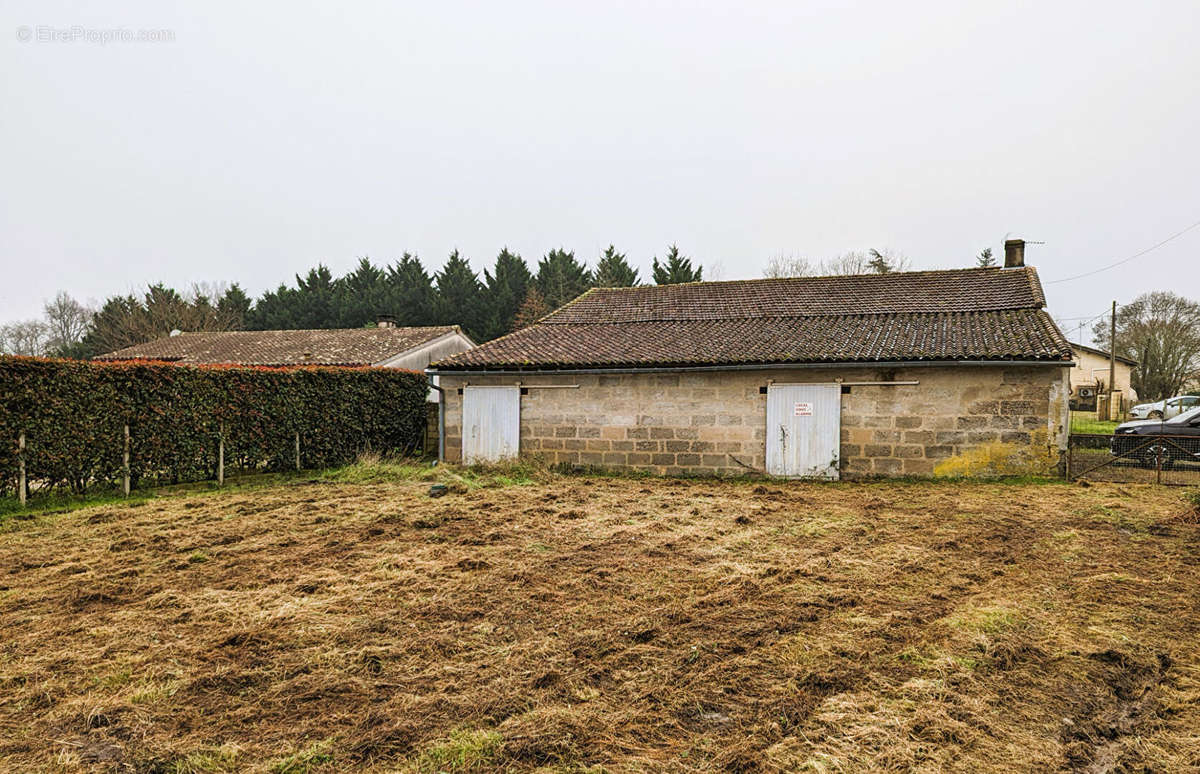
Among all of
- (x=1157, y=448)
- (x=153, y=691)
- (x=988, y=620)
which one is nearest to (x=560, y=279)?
(x=1157, y=448)

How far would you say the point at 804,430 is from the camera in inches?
498

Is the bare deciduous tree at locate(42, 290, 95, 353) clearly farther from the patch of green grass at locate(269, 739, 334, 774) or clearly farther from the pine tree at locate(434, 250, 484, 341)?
the patch of green grass at locate(269, 739, 334, 774)

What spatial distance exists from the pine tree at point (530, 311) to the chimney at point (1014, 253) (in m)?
27.0

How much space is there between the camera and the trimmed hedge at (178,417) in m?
8.78

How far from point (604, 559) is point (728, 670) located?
8.79 feet

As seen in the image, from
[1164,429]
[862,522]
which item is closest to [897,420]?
[862,522]

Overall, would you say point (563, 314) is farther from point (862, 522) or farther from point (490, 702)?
point (490, 702)

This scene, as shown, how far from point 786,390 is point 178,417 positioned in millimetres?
11205

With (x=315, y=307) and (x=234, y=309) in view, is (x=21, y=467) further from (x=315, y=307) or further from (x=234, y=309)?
(x=234, y=309)

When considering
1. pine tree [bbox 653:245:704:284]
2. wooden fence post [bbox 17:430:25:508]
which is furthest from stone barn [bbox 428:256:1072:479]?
pine tree [bbox 653:245:704:284]

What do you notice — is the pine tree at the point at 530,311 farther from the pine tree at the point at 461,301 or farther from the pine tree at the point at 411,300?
the pine tree at the point at 411,300

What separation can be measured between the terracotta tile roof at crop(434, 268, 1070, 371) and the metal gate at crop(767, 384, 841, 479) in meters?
0.72

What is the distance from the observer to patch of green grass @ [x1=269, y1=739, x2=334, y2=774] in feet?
8.75

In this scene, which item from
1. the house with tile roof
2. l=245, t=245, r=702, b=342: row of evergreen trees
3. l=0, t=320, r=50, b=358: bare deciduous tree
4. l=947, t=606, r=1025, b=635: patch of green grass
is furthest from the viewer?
l=0, t=320, r=50, b=358: bare deciduous tree
